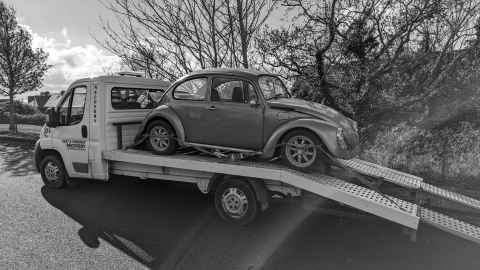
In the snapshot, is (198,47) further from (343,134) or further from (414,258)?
(414,258)

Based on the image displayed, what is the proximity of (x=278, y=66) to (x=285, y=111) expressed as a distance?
362 centimetres

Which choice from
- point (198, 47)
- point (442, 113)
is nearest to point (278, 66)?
point (198, 47)

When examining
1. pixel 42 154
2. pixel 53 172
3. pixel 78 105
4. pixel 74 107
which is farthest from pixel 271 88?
pixel 42 154

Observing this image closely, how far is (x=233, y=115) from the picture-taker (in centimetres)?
492

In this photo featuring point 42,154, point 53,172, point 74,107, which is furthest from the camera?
point 42,154

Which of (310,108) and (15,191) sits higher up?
(310,108)

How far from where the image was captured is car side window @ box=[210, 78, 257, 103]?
493 cm

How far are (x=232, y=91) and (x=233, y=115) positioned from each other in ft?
1.21

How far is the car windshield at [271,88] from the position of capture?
501cm

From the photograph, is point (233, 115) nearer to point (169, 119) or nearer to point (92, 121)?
point (169, 119)

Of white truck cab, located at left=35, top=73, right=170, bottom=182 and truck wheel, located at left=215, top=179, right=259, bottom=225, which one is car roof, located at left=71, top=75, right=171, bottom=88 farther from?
truck wheel, located at left=215, top=179, right=259, bottom=225

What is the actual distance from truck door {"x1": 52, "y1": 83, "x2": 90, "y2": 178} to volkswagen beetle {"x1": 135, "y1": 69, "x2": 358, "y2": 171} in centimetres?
104

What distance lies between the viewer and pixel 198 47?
9.22 metres

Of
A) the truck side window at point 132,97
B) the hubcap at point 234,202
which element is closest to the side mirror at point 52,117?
the truck side window at point 132,97
